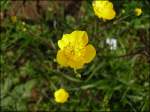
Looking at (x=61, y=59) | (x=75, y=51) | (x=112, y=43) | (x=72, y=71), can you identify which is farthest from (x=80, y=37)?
(x=112, y=43)

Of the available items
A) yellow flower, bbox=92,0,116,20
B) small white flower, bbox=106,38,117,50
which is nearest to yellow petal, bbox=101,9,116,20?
yellow flower, bbox=92,0,116,20

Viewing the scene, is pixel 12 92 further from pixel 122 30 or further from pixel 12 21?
pixel 122 30

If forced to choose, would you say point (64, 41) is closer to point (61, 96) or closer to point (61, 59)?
point (61, 59)

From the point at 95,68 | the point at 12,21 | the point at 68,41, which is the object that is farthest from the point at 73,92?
the point at 68,41

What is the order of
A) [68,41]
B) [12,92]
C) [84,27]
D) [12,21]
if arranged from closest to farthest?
[68,41], [84,27], [12,21], [12,92]

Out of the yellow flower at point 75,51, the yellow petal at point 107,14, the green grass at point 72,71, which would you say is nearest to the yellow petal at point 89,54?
the yellow flower at point 75,51
